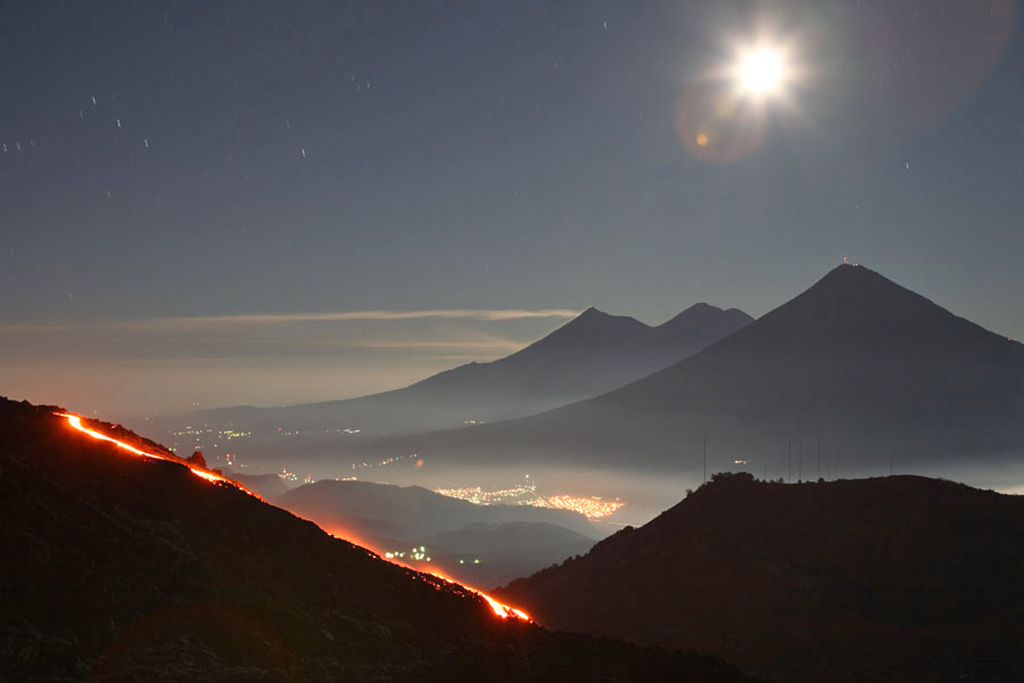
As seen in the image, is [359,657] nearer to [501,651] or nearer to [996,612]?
[501,651]

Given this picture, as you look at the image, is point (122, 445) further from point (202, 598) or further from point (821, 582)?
point (821, 582)

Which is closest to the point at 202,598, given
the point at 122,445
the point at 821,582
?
the point at 122,445

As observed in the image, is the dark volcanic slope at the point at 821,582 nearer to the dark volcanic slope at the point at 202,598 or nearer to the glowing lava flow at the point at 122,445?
the dark volcanic slope at the point at 202,598

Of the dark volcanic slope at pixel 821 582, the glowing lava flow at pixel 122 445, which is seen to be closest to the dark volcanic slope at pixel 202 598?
the glowing lava flow at pixel 122 445

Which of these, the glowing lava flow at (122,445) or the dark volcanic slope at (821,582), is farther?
the dark volcanic slope at (821,582)

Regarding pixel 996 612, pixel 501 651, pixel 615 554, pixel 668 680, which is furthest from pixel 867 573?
pixel 501 651

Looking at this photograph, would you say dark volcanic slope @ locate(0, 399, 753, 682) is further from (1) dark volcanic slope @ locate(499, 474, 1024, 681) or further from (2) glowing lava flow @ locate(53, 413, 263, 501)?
(1) dark volcanic slope @ locate(499, 474, 1024, 681)
